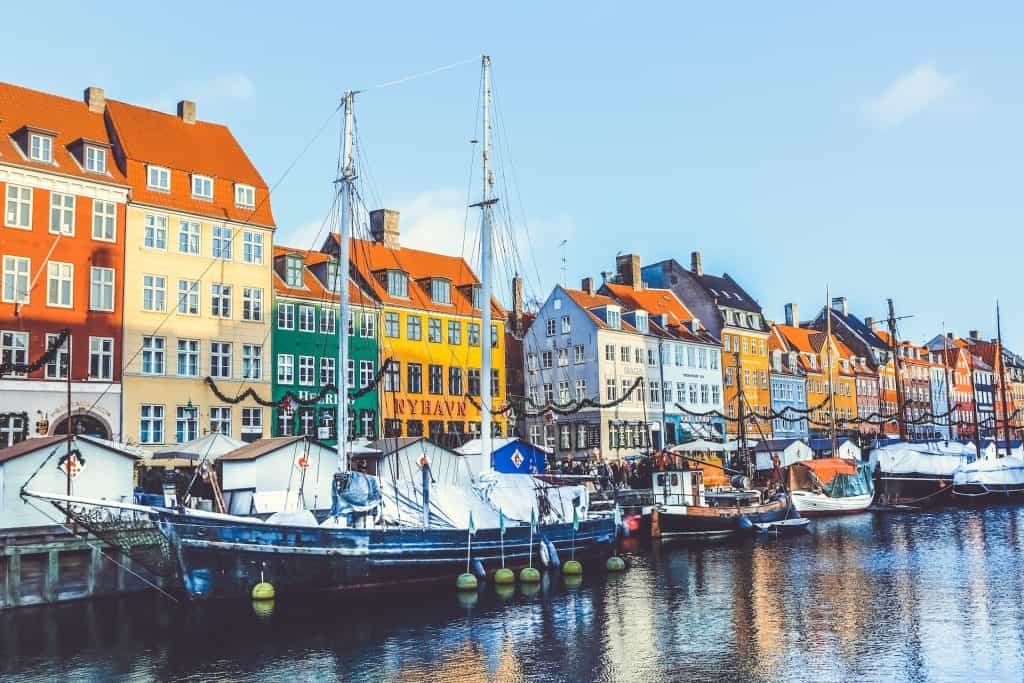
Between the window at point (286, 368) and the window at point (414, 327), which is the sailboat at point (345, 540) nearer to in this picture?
the window at point (286, 368)

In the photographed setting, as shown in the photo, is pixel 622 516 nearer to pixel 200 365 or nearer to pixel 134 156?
pixel 200 365

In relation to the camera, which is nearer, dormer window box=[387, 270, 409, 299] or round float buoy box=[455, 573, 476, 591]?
round float buoy box=[455, 573, 476, 591]

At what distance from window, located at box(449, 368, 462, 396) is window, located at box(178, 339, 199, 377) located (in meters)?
18.3

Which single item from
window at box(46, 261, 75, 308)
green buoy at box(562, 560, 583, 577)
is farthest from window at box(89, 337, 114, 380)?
green buoy at box(562, 560, 583, 577)

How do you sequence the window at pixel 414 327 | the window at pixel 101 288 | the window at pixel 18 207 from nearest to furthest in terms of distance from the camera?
the window at pixel 18 207
the window at pixel 101 288
the window at pixel 414 327

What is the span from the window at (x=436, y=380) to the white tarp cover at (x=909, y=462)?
3184cm

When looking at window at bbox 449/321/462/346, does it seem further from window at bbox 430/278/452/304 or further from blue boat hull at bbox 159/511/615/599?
blue boat hull at bbox 159/511/615/599

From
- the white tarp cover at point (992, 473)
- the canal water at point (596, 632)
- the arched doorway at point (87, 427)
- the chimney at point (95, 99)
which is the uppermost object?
the chimney at point (95, 99)

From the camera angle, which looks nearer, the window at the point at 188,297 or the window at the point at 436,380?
the window at the point at 188,297

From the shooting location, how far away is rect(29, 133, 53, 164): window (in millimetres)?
44438

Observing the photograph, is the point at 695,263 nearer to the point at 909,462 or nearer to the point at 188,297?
the point at 909,462

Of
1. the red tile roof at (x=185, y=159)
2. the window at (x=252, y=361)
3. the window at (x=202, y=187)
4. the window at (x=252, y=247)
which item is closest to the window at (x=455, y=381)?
the window at (x=252, y=361)

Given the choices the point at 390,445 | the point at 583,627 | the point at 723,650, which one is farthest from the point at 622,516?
the point at 723,650

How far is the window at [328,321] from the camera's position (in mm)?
56469
